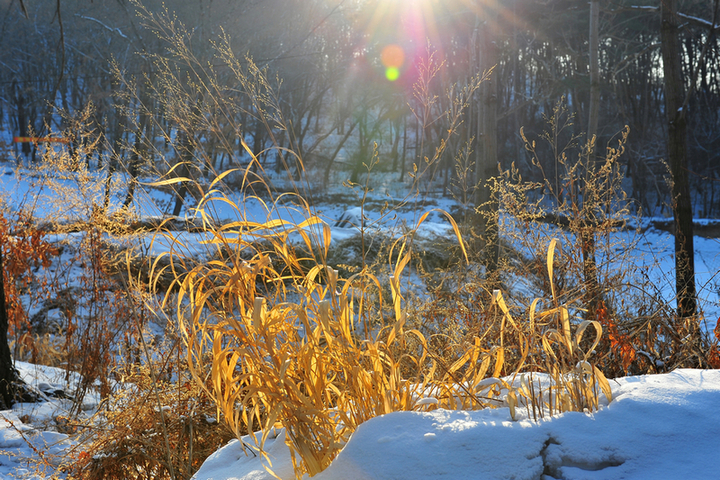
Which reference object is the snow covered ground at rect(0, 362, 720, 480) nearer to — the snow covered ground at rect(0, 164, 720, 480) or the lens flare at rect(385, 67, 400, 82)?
the snow covered ground at rect(0, 164, 720, 480)

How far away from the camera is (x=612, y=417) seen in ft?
3.23

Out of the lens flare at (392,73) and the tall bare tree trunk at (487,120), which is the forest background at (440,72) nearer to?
the tall bare tree trunk at (487,120)

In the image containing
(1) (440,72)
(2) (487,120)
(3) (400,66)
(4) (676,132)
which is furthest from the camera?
(3) (400,66)

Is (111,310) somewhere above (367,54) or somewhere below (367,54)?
below

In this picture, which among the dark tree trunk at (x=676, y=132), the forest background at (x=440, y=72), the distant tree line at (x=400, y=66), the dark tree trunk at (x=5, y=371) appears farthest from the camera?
the distant tree line at (x=400, y=66)

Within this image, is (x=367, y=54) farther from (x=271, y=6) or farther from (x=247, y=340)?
(x=247, y=340)

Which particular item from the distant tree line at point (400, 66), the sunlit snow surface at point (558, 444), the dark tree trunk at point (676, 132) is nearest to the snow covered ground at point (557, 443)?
the sunlit snow surface at point (558, 444)

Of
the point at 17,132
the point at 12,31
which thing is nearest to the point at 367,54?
the point at 12,31

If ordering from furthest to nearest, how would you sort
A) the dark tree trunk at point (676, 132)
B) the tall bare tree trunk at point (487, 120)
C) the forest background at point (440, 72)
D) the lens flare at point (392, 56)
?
the lens flare at point (392, 56) < the forest background at point (440, 72) < the tall bare tree trunk at point (487, 120) < the dark tree trunk at point (676, 132)

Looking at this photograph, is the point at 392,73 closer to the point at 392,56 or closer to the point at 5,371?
the point at 392,56

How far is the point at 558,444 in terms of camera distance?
941 millimetres

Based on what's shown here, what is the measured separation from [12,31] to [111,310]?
21.9 metres

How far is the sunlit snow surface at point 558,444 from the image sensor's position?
2.89 ft

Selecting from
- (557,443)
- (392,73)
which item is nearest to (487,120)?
(557,443)
